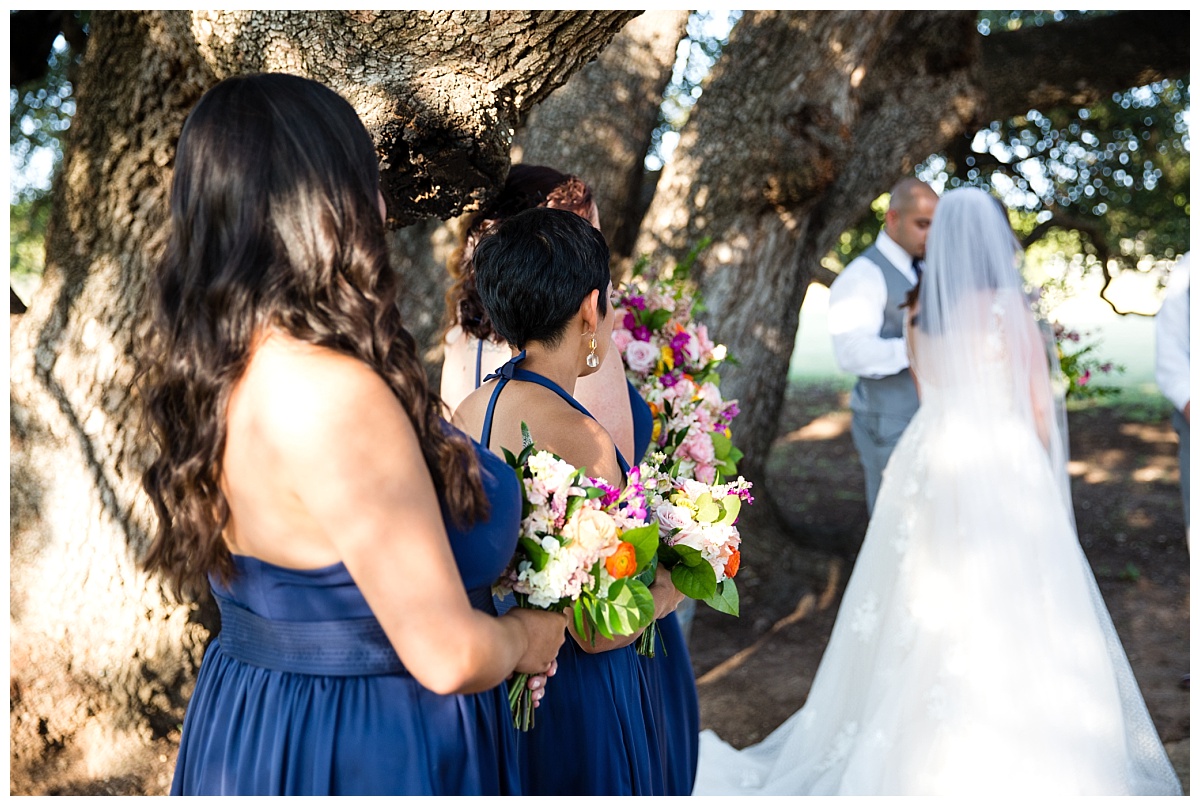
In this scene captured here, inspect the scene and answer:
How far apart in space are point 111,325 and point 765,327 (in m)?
3.63

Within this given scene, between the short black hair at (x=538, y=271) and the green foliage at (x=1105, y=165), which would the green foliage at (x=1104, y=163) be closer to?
the green foliage at (x=1105, y=165)

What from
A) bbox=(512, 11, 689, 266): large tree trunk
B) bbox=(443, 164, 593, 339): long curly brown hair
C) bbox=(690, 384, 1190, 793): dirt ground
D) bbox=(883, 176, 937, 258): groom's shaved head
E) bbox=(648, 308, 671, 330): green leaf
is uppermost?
bbox=(512, 11, 689, 266): large tree trunk

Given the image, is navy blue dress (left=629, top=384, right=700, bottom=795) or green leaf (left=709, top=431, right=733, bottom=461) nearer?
navy blue dress (left=629, top=384, right=700, bottom=795)

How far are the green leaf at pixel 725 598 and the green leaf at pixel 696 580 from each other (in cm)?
2

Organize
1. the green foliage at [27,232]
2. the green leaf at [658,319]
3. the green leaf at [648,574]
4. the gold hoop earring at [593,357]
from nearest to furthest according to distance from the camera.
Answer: the green leaf at [648,574], the gold hoop earring at [593,357], the green leaf at [658,319], the green foliage at [27,232]

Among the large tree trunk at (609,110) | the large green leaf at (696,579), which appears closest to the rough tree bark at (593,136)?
the large tree trunk at (609,110)

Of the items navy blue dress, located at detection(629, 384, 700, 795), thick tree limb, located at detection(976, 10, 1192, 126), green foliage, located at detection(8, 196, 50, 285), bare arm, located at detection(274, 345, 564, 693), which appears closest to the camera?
bare arm, located at detection(274, 345, 564, 693)

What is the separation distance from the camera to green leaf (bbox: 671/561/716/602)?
231 cm

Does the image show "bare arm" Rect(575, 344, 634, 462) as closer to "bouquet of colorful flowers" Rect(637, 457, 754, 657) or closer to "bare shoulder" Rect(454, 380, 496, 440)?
"bare shoulder" Rect(454, 380, 496, 440)

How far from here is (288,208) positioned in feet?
5.20

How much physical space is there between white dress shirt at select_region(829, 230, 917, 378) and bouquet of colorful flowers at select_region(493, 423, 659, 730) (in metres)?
3.64

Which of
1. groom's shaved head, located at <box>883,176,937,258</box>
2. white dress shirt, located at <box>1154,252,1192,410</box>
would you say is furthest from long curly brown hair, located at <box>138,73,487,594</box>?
white dress shirt, located at <box>1154,252,1192,410</box>

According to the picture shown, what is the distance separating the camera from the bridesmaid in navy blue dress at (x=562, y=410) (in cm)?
235

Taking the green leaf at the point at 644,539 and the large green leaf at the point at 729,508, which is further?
the large green leaf at the point at 729,508
